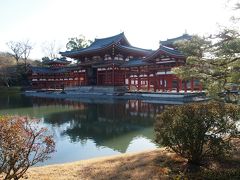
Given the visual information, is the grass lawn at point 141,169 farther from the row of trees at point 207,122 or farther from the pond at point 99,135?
the pond at point 99,135

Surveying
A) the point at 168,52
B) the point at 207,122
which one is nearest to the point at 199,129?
the point at 207,122

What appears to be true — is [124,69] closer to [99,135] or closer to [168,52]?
[168,52]

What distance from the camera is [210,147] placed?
6.65 metres

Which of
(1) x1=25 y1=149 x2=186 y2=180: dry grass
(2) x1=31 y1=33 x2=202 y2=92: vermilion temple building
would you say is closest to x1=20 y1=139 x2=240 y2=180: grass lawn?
(1) x1=25 y1=149 x2=186 y2=180: dry grass

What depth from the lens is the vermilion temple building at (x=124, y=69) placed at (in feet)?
109

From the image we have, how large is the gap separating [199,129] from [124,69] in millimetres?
36496

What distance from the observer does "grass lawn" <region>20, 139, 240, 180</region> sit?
6.23 meters

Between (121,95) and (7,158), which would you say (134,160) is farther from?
(121,95)

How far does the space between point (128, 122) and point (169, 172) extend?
11.4 m

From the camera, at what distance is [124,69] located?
4275 centimetres

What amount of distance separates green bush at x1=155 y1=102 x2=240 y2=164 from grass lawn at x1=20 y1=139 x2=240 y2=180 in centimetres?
33

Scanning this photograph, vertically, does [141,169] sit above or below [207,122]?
below

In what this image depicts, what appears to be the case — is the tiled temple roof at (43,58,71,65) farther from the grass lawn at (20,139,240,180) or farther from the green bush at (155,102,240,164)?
the green bush at (155,102,240,164)

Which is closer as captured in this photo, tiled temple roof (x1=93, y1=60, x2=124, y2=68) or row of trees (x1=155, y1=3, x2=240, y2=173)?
row of trees (x1=155, y1=3, x2=240, y2=173)
